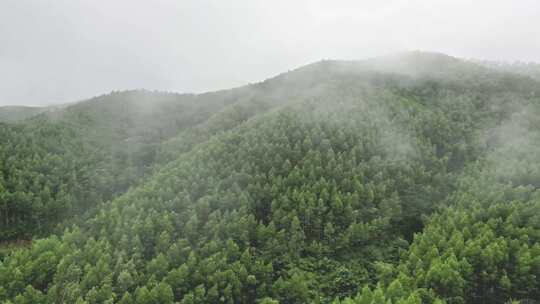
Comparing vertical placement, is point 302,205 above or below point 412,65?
below

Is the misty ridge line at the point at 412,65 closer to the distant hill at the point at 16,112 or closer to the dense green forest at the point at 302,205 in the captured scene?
the dense green forest at the point at 302,205

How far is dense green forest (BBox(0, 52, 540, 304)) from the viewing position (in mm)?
30703

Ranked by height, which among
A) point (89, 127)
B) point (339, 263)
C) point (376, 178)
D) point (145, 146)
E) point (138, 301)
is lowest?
point (339, 263)

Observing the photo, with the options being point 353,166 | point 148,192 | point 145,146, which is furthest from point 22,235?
point 353,166

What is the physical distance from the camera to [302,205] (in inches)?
1586

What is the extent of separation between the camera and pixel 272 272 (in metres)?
34.8

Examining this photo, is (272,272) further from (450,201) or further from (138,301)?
(450,201)

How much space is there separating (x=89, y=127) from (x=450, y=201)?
6621 cm

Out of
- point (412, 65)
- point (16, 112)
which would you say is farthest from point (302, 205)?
point (16, 112)

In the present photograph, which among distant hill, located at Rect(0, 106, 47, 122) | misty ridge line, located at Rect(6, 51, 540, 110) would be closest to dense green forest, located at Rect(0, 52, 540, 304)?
misty ridge line, located at Rect(6, 51, 540, 110)

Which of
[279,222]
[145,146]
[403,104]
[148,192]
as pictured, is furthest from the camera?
[145,146]

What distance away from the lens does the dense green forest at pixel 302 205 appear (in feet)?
101

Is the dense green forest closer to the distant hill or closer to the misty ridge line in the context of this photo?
the misty ridge line

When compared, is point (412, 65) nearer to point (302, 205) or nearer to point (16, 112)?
point (302, 205)
